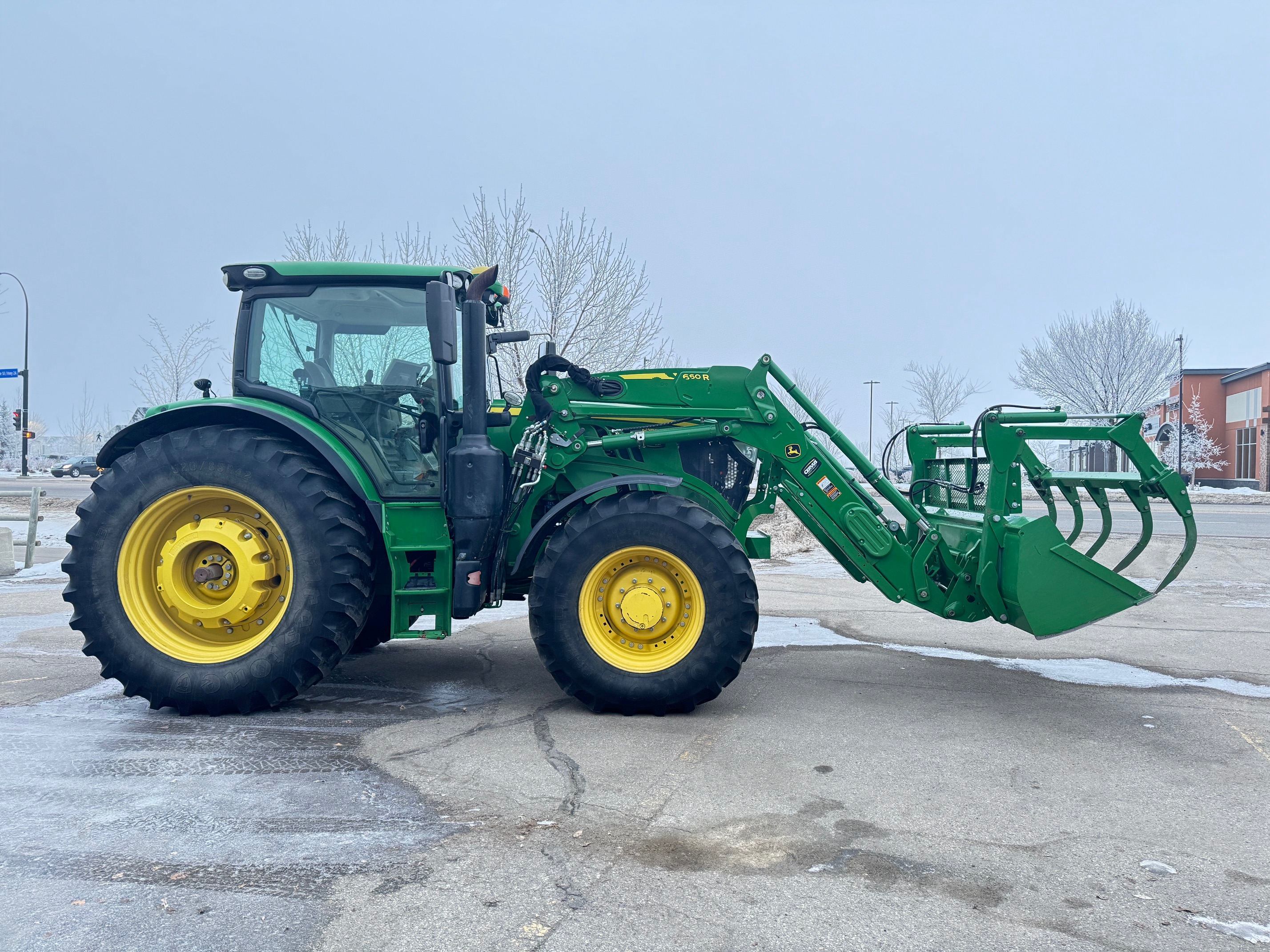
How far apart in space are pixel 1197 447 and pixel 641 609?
166 feet

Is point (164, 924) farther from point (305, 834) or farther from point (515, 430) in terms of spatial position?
point (515, 430)

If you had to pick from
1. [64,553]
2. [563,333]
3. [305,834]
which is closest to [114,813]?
[305,834]

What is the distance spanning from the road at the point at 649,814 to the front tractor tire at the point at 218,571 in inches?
10.8

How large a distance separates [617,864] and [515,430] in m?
3.04

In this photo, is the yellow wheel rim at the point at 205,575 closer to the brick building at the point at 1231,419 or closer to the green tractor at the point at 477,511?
the green tractor at the point at 477,511

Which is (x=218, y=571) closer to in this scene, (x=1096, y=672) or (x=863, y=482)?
(x=863, y=482)

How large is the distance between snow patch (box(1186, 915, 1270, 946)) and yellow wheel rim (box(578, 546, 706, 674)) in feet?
8.74

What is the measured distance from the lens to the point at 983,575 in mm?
5336

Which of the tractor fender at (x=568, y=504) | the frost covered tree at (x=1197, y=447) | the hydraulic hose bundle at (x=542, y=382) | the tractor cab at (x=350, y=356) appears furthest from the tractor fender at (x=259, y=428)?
the frost covered tree at (x=1197, y=447)

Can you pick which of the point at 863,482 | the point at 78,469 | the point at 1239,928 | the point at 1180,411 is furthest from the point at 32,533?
the point at 1180,411

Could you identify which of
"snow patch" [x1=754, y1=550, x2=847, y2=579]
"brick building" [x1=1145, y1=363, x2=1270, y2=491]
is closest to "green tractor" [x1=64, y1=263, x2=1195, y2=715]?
"snow patch" [x1=754, y1=550, x2=847, y2=579]

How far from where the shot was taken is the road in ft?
9.39

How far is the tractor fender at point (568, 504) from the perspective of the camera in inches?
205

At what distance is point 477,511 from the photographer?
5223 millimetres
